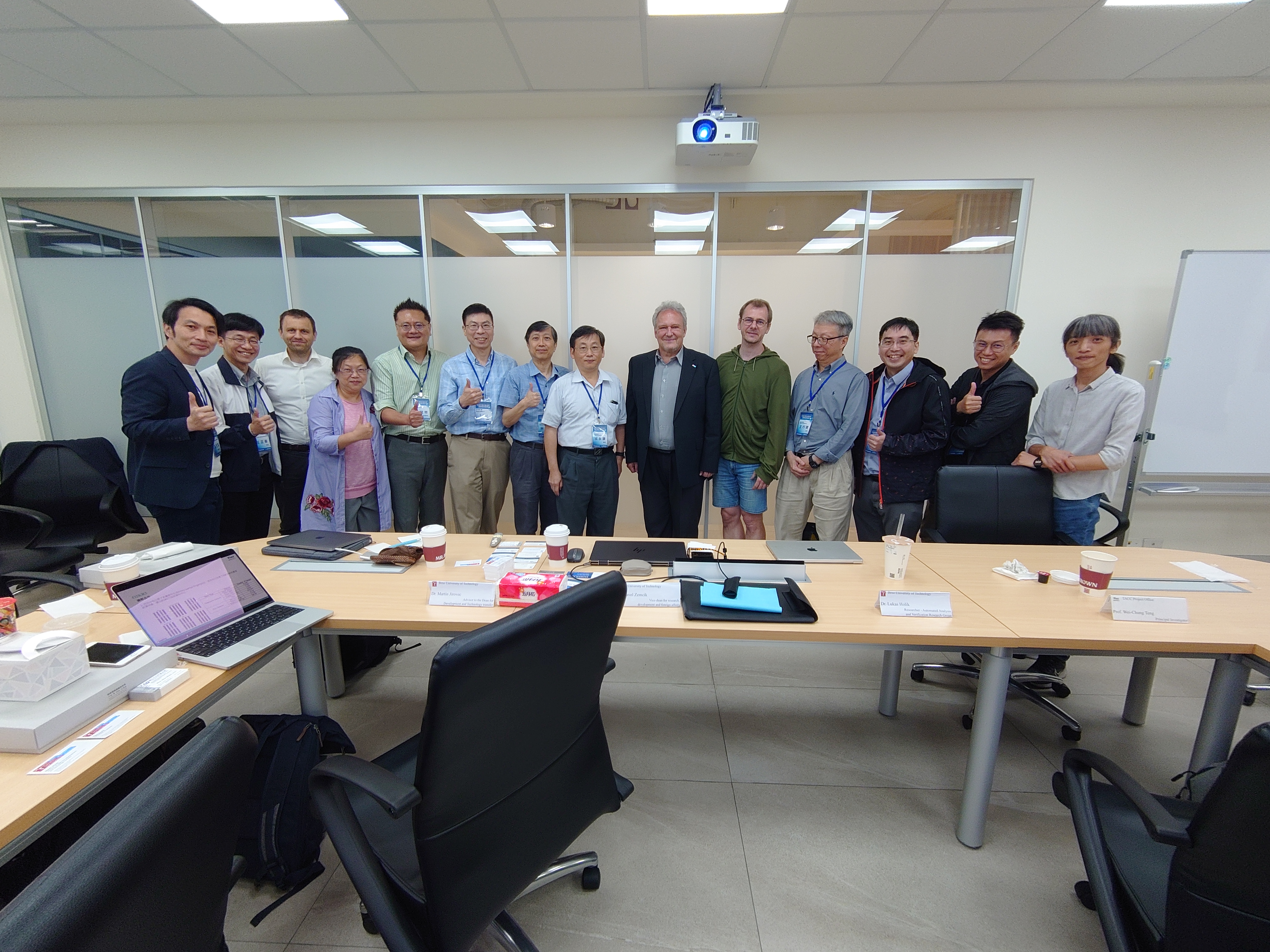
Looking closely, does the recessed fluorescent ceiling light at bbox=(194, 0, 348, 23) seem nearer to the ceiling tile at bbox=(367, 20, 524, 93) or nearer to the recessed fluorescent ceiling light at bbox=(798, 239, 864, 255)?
the ceiling tile at bbox=(367, 20, 524, 93)

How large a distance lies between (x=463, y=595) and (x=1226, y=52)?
186 inches

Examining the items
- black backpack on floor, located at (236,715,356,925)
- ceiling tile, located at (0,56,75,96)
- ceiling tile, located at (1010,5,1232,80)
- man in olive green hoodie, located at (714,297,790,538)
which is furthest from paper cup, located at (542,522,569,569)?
ceiling tile, located at (0,56,75,96)

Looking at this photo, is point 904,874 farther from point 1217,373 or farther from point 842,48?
point 1217,373

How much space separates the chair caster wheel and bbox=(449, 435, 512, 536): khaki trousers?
293 cm

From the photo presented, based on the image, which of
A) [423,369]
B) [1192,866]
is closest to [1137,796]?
[1192,866]

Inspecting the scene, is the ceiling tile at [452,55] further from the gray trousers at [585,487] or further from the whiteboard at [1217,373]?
the whiteboard at [1217,373]

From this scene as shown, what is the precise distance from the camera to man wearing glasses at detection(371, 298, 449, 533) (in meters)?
3.15

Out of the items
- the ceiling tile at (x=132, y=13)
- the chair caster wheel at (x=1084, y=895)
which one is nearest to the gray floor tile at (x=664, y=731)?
the chair caster wheel at (x=1084, y=895)

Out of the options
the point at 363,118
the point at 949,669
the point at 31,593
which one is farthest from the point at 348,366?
the point at 949,669

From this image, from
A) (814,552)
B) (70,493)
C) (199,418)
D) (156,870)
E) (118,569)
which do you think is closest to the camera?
(156,870)

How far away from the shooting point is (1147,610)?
57.6 inches

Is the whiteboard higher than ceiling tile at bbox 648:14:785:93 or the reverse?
the reverse

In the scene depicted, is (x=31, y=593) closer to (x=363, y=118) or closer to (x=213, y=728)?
(x=363, y=118)

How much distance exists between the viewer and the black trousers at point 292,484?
3.13 m
